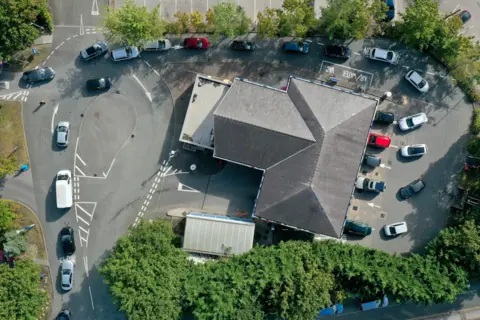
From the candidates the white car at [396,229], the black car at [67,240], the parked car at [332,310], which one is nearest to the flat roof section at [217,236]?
the parked car at [332,310]

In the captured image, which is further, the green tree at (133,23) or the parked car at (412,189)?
the parked car at (412,189)

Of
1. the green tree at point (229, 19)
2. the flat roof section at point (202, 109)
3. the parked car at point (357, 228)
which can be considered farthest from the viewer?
the parked car at point (357, 228)

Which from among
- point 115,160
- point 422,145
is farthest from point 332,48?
point 115,160

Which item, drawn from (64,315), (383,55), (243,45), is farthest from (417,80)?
(64,315)

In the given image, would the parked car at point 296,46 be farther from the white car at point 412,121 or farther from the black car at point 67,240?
the black car at point 67,240

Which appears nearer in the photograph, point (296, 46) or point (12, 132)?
point (296, 46)

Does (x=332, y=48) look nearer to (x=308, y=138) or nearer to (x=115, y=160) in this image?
(x=308, y=138)

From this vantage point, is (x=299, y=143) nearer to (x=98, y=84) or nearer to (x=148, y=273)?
(x=148, y=273)
